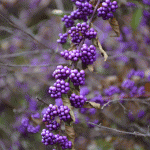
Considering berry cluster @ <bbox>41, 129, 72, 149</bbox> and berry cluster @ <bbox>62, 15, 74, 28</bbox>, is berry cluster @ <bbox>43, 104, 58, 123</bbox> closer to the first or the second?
berry cluster @ <bbox>41, 129, 72, 149</bbox>

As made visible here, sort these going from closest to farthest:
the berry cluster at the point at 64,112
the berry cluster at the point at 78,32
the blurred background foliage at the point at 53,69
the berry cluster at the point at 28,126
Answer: the berry cluster at the point at 64,112, the berry cluster at the point at 78,32, the berry cluster at the point at 28,126, the blurred background foliage at the point at 53,69

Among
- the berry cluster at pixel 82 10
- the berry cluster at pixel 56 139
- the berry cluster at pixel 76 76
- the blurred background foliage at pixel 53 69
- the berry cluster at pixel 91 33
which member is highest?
the berry cluster at pixel 82 10

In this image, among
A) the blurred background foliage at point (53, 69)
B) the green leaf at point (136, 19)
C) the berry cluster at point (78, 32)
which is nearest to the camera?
the berry cluster at point (78, 32)

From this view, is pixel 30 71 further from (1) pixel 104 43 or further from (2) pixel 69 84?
(2) pixel 69 84

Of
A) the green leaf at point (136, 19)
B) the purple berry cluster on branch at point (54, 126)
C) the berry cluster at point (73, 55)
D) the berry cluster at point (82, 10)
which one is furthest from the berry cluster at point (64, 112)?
the green leaf at point (136, 19)

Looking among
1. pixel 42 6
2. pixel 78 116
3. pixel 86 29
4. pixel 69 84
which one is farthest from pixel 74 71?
pixel 42 6

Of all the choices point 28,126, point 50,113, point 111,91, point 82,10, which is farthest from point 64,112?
point 111,91

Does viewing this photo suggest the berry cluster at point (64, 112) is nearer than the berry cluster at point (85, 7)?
Yes

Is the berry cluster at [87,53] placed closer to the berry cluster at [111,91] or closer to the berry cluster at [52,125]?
the berry cluster at [52,125]

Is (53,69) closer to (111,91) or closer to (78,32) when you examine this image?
(111,91)

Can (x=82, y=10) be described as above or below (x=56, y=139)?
above

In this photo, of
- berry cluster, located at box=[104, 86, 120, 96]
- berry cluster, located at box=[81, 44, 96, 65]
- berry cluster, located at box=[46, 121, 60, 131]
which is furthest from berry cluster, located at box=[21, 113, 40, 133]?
berry cluster, located at box=[81, 44, 96, 65]
